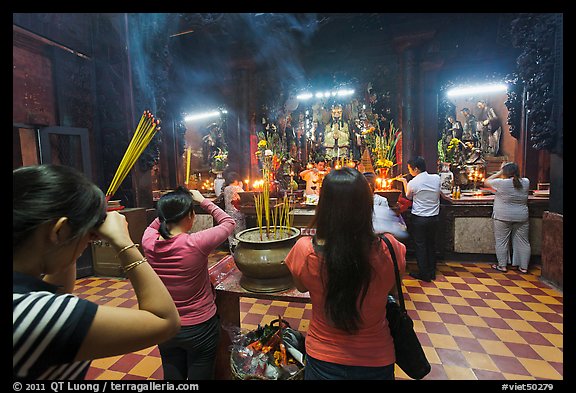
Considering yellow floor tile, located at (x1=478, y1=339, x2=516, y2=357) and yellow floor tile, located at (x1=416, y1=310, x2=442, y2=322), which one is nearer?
yellow floor tile, located at (x1=478, y1=339, x2=516, y2=357)

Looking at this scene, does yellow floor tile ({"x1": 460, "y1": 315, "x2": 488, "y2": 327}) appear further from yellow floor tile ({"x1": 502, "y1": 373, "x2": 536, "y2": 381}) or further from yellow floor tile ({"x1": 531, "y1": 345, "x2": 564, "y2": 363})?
yellow floor tile ({"x1": 502, "y1": 373, "x2": 536, "y2": 381})

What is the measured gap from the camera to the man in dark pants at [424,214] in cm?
398

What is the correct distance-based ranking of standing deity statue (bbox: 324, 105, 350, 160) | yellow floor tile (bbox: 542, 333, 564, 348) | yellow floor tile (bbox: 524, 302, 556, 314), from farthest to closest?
1. standing deity statue (bbox: 324, 105, 350, 160)
2. yellow floor tile (bbox: 524, 302, 556, 314)
3. yellow floor tile (bbox: 542, 333, 564, 348)

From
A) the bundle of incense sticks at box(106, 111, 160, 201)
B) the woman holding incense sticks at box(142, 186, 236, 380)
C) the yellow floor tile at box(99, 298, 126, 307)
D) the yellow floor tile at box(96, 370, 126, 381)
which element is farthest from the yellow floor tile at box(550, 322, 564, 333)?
the yellow floor tile at box(99, 298, 126, 307)

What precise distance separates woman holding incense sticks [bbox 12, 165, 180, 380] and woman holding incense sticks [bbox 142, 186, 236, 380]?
599mm

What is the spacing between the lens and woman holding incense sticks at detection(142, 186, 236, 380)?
145 cm

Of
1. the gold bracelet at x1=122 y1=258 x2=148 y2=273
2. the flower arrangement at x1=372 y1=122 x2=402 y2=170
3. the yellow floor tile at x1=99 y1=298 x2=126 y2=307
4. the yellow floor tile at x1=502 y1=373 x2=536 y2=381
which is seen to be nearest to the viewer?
the gold bracelet at x1=122 y1=258 x2=148 y2=273

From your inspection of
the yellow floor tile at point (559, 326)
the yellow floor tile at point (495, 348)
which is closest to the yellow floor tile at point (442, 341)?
the yellow floor tile at point (495, 348)

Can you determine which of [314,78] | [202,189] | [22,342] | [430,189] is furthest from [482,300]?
[202,189]

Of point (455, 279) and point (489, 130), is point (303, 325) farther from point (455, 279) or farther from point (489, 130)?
point (489, 130)

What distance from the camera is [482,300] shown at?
3.29 meters

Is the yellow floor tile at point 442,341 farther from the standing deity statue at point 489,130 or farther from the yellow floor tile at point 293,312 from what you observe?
the standing deity statue at point 489,130

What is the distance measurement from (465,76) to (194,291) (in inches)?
272

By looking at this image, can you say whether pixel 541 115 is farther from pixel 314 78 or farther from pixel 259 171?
pixel 259 171
